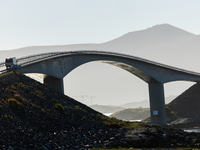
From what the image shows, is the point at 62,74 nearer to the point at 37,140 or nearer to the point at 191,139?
the point at 191,139

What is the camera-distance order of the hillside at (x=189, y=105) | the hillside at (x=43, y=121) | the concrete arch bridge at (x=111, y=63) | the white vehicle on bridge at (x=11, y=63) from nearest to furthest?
the hillside at (x=43, y=121) < the white vehicle on bridge at (x=11, y=63) < the concrete arch bridge at (x=111, y=63) < the hillside at (x=189, y=105)

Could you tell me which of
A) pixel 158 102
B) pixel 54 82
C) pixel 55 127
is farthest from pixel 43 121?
pixel 158 102

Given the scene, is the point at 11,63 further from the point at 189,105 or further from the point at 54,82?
the point at 189,105

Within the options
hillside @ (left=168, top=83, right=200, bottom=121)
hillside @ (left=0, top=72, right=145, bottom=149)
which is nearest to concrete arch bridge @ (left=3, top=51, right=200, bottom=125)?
hillside @ (left=168, top=83, right=200, bottom=121)

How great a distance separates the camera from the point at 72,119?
1431 inches

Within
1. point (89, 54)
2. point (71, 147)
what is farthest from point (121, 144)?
point (89, 54)

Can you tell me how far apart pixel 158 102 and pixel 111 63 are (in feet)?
63.0

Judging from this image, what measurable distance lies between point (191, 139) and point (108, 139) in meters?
11.4

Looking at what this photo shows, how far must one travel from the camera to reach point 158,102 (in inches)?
3514

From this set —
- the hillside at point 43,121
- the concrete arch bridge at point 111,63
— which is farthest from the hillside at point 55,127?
the concrete arch bridge at point 111,63

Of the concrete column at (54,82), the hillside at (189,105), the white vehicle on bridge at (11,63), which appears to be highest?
the white vehicle on bridge at (11,63)

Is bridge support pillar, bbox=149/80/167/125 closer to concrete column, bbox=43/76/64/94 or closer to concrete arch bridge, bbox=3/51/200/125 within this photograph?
concrete arch bridge, bbox=3/51/200/125

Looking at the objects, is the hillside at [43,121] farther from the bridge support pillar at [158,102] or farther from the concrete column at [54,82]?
the bridge support pillar at [158,102]

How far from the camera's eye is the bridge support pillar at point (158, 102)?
292ft
